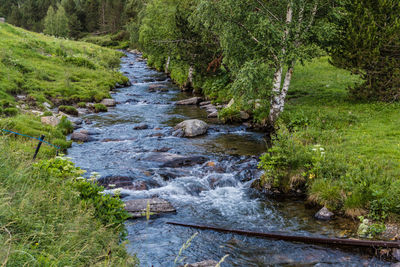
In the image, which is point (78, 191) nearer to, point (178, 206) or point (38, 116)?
point (178, 206)

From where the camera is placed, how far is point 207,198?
11.8 m


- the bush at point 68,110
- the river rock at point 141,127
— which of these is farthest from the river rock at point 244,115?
the bush at point 68,110

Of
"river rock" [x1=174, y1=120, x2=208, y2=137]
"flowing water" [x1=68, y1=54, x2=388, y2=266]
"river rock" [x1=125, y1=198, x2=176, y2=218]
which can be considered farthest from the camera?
"river rock" [x1=174, y1=120, x2=208, y2=137]

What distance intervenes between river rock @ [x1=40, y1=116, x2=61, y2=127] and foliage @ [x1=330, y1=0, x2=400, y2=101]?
16363 millimetres

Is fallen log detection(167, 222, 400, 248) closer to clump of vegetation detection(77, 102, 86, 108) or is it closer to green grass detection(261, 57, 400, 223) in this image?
green grass detection(261, 57, 400, 223)

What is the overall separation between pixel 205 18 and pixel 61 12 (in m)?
90.5

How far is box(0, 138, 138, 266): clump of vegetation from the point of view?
4.81 m

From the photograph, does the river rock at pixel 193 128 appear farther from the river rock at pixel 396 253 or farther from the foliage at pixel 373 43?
the river rock at pixel 396 253

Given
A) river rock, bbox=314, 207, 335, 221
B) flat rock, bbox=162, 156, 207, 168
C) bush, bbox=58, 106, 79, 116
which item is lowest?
flat rock, bbox=162, 156, 207, 168

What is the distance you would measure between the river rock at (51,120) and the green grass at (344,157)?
42.4ft

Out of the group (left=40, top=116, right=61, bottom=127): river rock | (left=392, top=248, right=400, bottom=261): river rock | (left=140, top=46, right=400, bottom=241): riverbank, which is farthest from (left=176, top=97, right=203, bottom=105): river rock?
(left=392, top=248, right=400, bottom=261): river rock

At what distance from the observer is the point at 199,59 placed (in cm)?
2888

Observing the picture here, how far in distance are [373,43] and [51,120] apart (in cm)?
1839

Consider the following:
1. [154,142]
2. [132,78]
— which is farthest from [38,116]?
[132,78]
